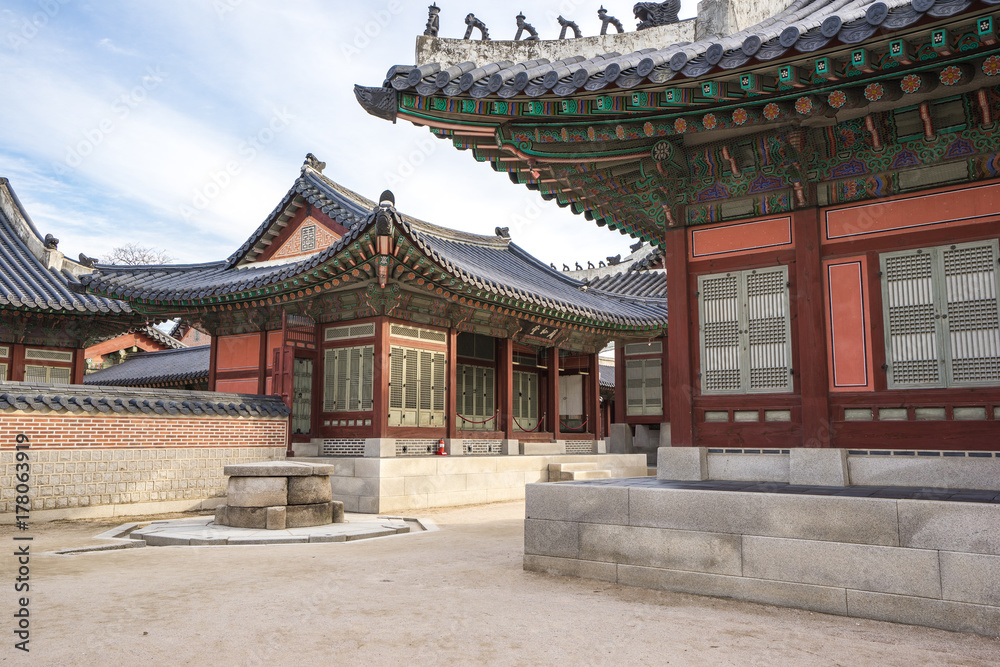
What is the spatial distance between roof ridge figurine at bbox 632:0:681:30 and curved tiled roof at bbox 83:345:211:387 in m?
17.4

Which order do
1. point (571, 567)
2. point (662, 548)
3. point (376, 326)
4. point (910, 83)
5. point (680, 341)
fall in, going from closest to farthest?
point (910, 83) < point (662, 548) < point (571, 567) < point (680, 341) < point (376, 326)

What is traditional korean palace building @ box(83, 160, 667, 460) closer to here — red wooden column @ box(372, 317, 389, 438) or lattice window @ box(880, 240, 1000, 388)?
red wooden column @ box(372, 317, 389, 438)

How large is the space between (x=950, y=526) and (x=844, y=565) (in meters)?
0.76

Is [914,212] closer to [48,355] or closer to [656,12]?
[656,12]

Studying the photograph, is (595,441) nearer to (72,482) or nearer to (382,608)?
(72,482)

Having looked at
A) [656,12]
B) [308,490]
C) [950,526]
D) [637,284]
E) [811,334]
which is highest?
[656,12]

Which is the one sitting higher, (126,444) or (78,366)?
(78,366)

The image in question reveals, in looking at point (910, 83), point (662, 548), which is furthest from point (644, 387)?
point (910, 83)

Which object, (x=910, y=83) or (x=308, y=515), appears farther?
(x=308, y=515)

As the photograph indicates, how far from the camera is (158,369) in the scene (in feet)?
82.5

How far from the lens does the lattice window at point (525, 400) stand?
19.1m

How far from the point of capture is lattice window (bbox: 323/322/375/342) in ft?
47.8

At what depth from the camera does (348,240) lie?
1255 centimetres

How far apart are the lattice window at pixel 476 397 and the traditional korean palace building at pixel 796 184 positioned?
9.73m
